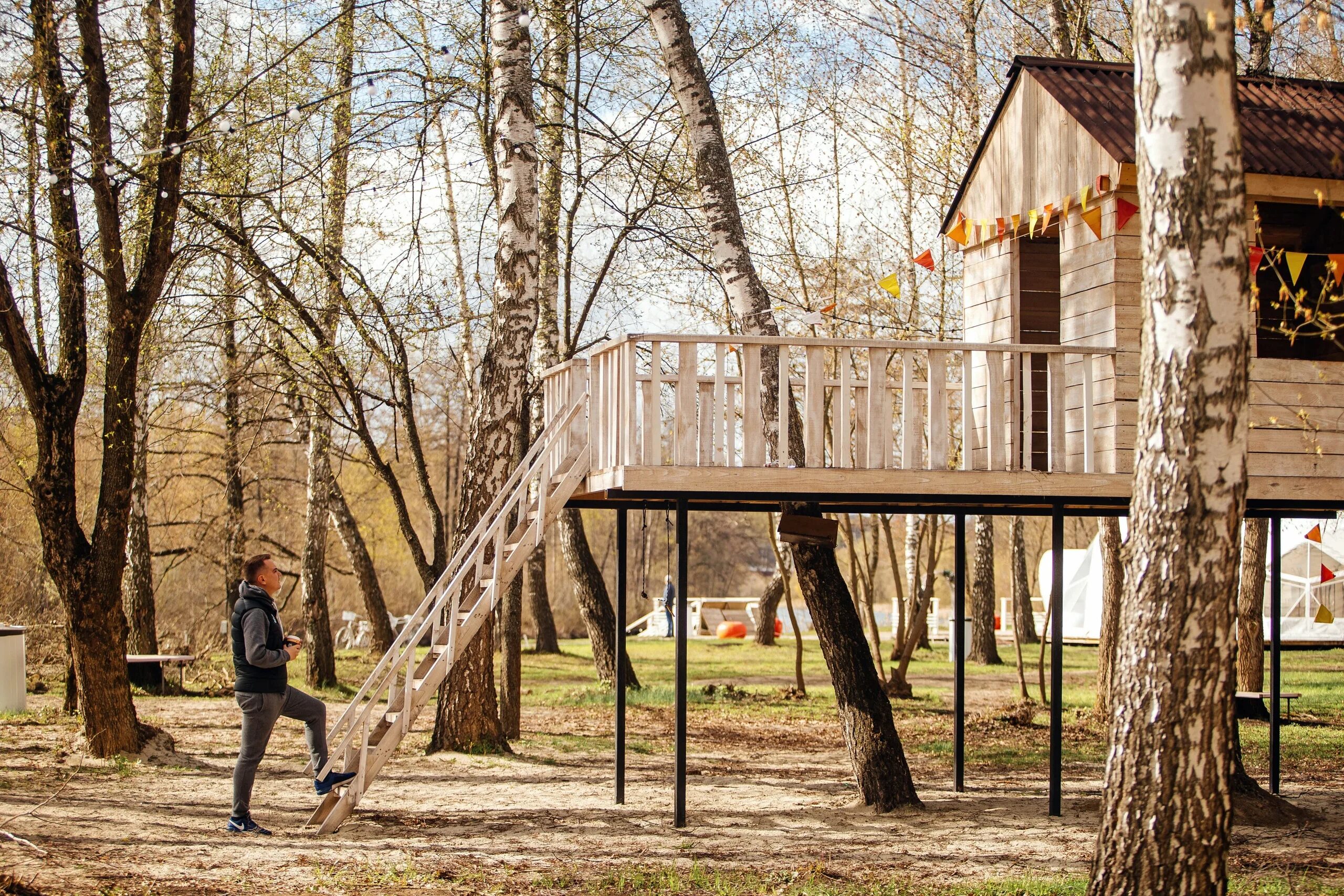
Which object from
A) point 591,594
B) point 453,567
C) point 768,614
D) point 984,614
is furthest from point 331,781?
point 768,614

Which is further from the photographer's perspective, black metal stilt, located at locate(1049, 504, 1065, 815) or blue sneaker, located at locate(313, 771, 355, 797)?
black metal stilt, located at locate(1049, 504, 1065, 815)

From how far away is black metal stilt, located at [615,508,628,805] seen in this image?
34.0 ft

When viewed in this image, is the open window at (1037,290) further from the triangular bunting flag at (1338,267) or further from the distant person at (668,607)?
the distant person at (668,607)

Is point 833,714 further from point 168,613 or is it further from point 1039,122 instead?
point 168,613

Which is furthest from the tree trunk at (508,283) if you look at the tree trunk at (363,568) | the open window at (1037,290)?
the tree trunk at (363,568)

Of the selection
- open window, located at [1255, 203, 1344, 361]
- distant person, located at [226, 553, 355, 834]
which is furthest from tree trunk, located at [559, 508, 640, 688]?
open window, located at [1255, 203, 1344, 361]

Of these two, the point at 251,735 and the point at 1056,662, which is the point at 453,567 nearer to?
the point at 251,735

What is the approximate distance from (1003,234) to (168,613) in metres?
22.3

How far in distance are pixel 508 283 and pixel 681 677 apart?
171 inches

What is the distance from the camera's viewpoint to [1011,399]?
929cm

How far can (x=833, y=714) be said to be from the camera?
16922mm

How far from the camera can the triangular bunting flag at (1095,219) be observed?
9555 mm

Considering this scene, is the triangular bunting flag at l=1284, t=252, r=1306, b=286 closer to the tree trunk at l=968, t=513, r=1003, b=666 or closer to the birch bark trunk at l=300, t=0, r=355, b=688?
the birch bark trunk at l=300, t=0, r=355, b=688

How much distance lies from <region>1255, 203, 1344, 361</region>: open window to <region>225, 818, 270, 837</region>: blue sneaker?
799 centimetres
